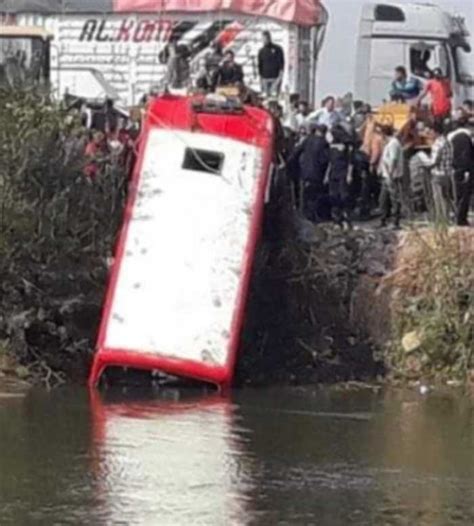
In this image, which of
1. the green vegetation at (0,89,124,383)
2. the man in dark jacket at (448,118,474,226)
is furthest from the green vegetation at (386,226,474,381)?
the green vegetation at (0,89,124,383)

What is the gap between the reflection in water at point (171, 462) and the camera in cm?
1382

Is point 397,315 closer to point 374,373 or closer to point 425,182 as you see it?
point 374,373

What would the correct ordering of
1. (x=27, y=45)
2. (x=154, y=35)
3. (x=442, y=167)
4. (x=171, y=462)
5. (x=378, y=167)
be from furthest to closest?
(x=154, y=35)
(x=27, y=45)
(x=378, y=167)
(x=442, y=167)
(x=171, y=462)

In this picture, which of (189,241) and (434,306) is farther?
(434,306)

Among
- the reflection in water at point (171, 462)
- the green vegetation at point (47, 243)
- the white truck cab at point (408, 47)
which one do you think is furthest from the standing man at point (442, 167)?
the white truck cab at point (408, 47)

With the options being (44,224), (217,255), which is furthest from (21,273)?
(217,255)

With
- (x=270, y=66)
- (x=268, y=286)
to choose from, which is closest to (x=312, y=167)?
(x=268, y=286)

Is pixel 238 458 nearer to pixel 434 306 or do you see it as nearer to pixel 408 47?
pixel 434 306

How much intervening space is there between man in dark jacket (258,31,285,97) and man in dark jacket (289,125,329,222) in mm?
6852

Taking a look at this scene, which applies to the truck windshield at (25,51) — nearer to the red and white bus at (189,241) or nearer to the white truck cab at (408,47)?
the white truck cab at (408,47)

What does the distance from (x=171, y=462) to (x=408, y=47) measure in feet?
76.0

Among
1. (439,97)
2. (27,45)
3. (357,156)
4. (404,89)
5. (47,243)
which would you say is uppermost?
(27,45)

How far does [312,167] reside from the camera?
979 inches

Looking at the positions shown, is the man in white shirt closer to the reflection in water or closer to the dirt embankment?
the dirt embankment
